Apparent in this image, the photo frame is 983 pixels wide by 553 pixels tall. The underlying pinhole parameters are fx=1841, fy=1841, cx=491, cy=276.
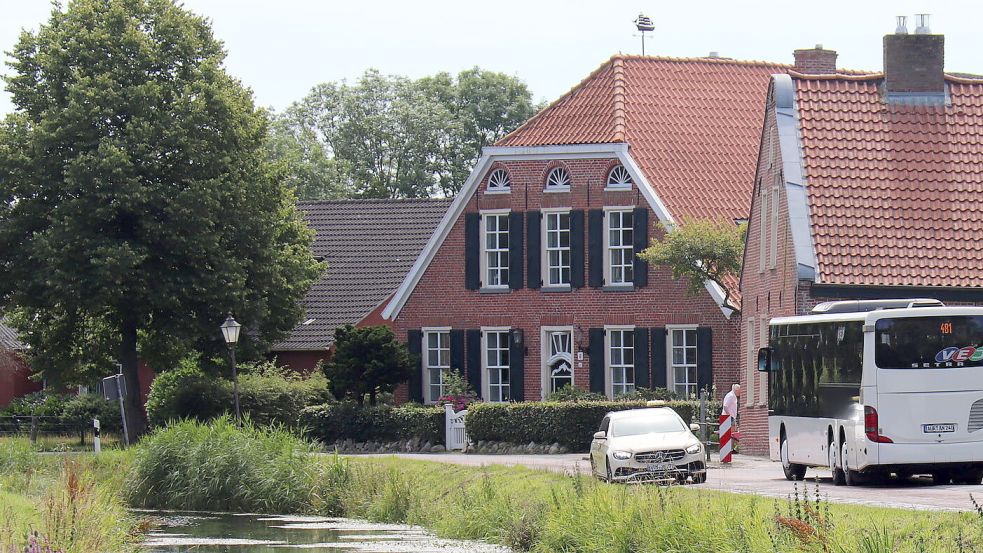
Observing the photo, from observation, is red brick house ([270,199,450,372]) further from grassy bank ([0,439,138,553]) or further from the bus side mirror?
grassy bank ([0,439,138,553])

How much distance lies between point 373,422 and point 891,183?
16.3 meters

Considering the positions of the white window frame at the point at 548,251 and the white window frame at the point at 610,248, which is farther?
the white window frame at the point at 548,251

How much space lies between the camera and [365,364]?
4753cm

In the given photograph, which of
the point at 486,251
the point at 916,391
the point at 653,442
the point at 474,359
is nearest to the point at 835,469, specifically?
the point at 916,391

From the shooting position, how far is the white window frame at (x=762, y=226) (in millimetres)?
38281

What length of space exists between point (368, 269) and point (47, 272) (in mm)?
13417

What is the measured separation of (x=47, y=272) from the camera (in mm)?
45156

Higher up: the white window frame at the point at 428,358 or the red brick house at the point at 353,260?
the red brick house at the point at 353,260

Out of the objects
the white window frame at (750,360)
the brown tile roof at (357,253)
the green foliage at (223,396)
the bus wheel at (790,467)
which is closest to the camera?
the bus wheel at (790,467)

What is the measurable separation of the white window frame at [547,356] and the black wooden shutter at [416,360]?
11.2ft

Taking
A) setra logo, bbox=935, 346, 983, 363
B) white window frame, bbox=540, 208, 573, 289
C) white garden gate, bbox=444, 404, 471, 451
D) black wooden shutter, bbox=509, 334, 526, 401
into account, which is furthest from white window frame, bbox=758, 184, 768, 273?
setra logo, bbox=935, 346, 983, 363

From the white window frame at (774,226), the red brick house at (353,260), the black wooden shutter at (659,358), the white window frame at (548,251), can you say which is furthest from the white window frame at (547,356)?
the white window frame at (774,226)

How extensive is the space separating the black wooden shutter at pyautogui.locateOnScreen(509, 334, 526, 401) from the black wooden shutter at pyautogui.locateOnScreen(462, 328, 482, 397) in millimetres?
879

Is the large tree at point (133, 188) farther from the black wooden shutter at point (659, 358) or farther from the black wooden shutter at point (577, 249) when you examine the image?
the black wooden shutter at point (659, 358)
